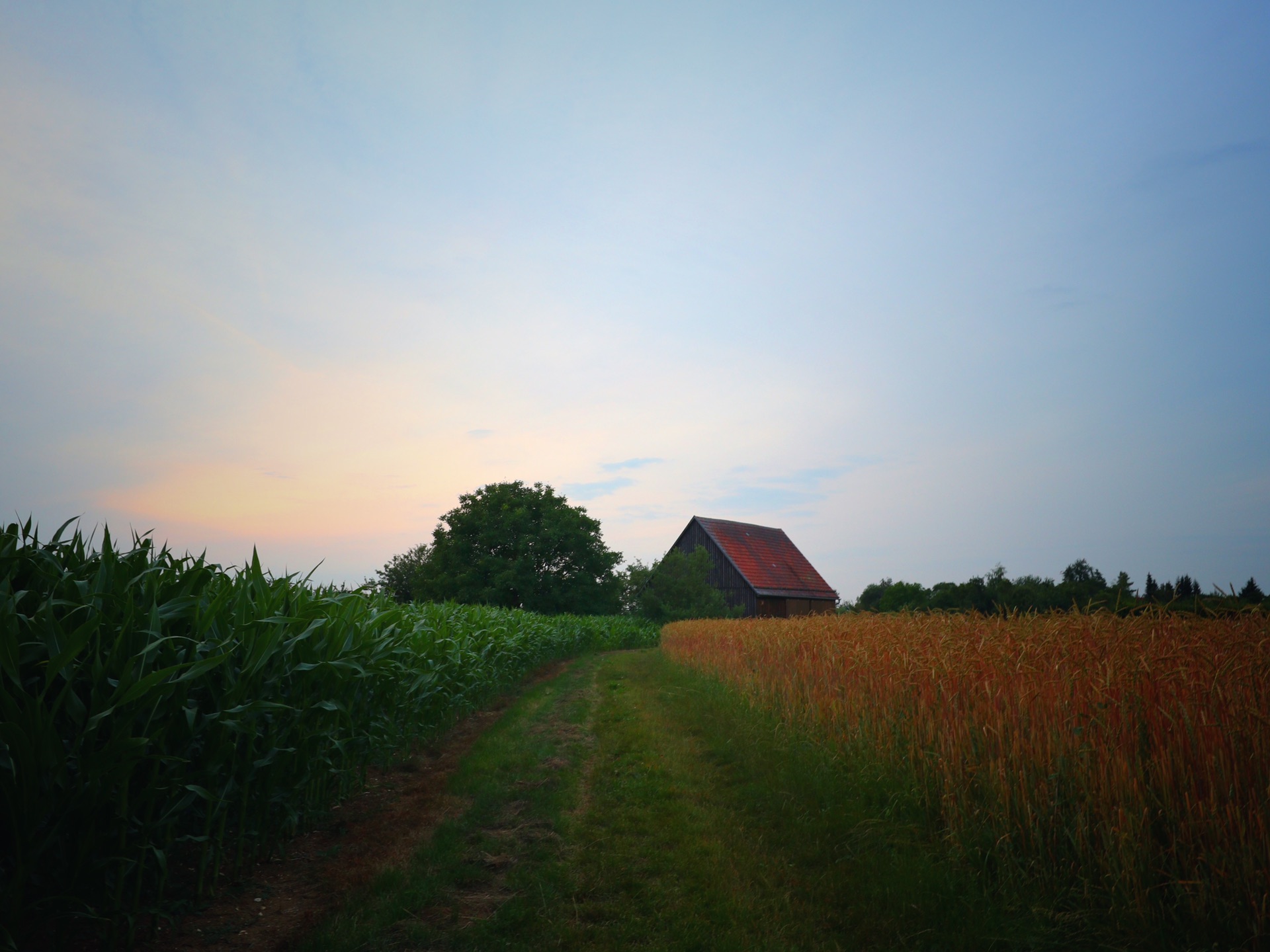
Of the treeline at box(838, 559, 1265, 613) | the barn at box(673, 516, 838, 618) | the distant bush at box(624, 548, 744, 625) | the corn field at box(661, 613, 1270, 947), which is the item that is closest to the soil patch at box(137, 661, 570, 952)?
the corn field at box(661, 613, 1270, 947)

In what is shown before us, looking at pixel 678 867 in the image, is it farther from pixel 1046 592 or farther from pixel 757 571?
pixel 757 571

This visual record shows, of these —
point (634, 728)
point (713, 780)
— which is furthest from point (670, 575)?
point (713, 780)

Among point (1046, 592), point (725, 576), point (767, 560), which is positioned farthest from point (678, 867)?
point (767, 560)

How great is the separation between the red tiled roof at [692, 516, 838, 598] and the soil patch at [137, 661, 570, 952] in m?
35.6

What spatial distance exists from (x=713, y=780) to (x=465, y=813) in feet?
9.64

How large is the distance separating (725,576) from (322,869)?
38898 millimetres

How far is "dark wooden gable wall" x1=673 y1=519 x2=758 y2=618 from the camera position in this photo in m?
41.7

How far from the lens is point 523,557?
141ft

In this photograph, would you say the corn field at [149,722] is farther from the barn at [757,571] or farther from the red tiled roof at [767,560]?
the red tiled roof at [767,560]

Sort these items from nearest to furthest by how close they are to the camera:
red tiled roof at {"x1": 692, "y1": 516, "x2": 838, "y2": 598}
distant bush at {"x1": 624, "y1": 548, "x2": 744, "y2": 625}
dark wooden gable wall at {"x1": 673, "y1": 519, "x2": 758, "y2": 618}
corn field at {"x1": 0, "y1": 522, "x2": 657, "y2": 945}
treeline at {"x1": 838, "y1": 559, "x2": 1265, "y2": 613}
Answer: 1. corn field at {"x1": 0, "y1": 522, "x2": 657, "y2": 945}
2. treeline at {"x1": 838, "y1": 559, "x2": 1265, "y2": 613}
3. distant bush at {"x1": 624, "y1": 548, "x2": 744, "y2": 625}
4. dark wooden gable wall at {"x1": 673, "y1": 519, "x2": 758, "y2": 618}
5. red tiled roof at {"x1": 692, "y1": 516, "x2": 838, "y2": 598}

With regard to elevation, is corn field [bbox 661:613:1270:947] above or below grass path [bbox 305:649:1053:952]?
above

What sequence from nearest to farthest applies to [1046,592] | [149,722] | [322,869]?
1. [149,722]
2. [322,869]
3. [1046,592]

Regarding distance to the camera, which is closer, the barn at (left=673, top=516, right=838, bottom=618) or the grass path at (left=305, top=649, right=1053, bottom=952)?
the grass path at (left=305, top=649, right=1053, bottom=952)

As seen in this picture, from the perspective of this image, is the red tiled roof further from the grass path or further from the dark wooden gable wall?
the grass path
